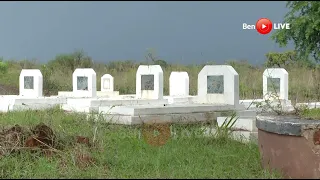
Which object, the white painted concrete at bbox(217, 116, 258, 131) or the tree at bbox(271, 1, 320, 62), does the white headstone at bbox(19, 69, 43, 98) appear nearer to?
the white painted concrete at bbox(217, 116, 258, 131)

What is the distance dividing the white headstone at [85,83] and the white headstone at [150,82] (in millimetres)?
2120

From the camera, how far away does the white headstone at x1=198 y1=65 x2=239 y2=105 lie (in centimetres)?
1554

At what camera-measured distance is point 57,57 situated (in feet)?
110

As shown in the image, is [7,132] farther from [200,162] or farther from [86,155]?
[200,162]

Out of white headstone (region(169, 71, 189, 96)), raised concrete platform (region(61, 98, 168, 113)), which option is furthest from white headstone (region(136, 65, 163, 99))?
white headstone (region(169, 71, 189, 96))

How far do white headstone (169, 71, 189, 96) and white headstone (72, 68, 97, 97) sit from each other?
3.40 m

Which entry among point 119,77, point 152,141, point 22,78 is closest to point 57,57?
point 119,77

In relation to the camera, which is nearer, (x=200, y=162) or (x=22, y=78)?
(x=200, y=162)

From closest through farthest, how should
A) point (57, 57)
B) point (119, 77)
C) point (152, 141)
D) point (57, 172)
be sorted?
point (57, 172) < point (152, 141) < point (119, 77) < point (57, 57)

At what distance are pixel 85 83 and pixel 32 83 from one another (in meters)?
1.85

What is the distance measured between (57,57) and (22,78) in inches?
490

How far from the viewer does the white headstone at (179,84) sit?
22.0m

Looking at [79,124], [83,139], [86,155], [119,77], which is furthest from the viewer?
[119,77]

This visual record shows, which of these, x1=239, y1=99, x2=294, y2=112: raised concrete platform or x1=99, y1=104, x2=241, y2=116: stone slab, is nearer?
x1=239, y1=99, x2=294, y2=112: raised concrete platform
